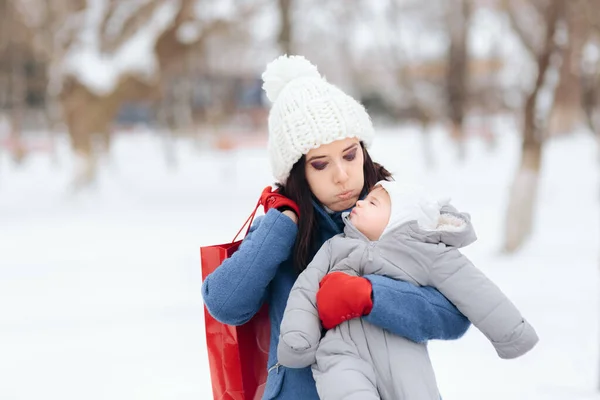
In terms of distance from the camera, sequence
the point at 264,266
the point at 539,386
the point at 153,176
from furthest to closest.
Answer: the point at 153,176 < the point at 539,386 < the point at 264,266

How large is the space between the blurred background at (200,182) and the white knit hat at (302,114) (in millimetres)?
695

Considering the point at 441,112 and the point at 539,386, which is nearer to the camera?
the point at 539,386

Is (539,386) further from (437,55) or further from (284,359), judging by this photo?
(437,55)

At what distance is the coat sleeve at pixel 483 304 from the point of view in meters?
1.72

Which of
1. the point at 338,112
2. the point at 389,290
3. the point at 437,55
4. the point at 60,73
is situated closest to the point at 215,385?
the point at 389,290

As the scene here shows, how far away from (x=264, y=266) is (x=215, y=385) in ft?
1.48

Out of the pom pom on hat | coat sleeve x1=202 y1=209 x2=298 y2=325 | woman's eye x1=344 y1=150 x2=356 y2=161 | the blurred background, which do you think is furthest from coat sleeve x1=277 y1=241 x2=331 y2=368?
the blurred background

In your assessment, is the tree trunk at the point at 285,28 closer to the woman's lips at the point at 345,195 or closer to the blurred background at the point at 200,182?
the blurred background at the point at 200,182

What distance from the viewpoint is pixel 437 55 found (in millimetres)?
28891

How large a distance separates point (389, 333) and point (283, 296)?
353 millimetres

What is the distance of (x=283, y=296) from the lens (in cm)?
200

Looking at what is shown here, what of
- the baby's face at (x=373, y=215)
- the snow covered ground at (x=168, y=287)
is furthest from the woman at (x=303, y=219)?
the snow covered ground at (x=168, y=287)

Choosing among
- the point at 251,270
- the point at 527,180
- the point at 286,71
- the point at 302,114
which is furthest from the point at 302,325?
the point at 527,180

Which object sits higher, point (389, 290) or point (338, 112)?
point (338, 112)
